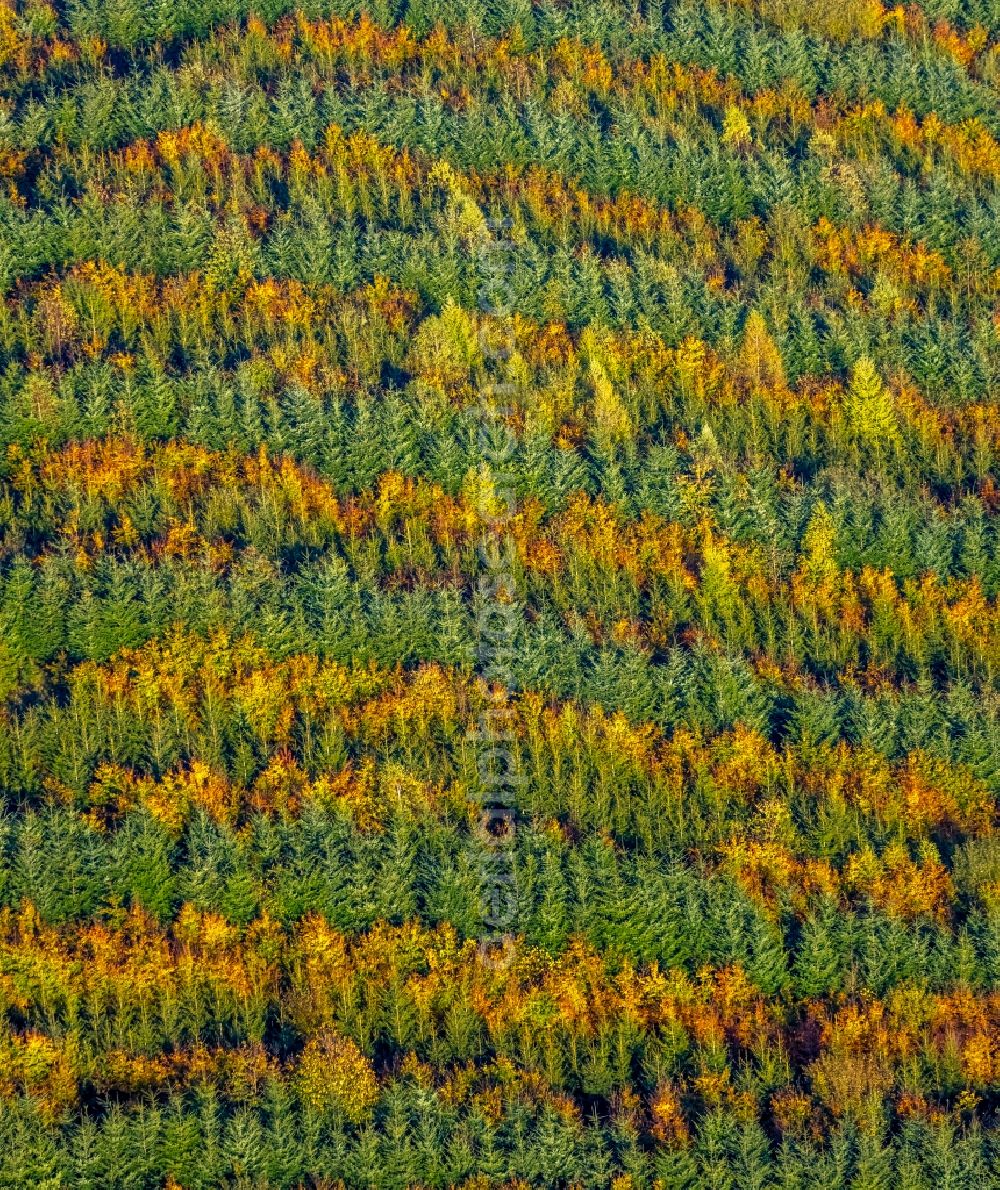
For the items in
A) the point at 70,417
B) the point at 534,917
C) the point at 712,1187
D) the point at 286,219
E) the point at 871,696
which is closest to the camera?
the point at 712,1187

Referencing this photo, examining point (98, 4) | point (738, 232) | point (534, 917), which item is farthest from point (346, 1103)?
point (98, 4)

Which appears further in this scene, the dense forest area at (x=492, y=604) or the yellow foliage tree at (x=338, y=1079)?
the dense forest area at (x=492, y=604)

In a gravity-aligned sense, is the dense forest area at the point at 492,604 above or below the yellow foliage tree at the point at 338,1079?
above

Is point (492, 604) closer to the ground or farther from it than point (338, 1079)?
farther from it

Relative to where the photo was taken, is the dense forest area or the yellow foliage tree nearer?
the yellow foliage tree

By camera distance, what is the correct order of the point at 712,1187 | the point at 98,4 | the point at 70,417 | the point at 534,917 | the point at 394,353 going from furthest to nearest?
the point at 98,4 → the point at 394,353 → the point at 70,417 → the point at 534,917 → the point at 712,1187

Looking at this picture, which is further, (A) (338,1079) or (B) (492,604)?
(B) (492,604)

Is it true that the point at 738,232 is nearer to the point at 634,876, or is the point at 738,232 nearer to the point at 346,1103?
the point at 634,876

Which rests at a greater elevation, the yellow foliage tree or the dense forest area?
the dense forest area
